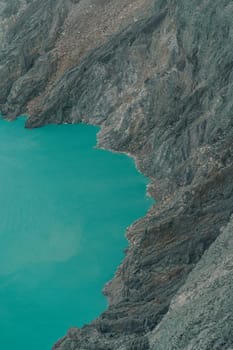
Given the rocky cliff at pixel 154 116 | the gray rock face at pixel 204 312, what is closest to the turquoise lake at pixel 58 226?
the rocky cliff at pixel 154 116

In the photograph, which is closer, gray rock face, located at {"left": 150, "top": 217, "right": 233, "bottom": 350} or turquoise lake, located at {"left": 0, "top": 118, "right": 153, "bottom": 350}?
gray rock face, located at {"left": 150, "top": 217, "right": 233, "bottom": 350}

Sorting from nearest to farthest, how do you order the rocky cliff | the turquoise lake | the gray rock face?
the gray rock face, the rocky cliff, the turquoise lake

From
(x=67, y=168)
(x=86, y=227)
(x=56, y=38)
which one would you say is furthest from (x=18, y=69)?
(x=86, y=227)

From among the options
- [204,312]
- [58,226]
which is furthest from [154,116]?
[204,312]

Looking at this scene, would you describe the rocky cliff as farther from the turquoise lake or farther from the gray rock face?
the turquoise lake

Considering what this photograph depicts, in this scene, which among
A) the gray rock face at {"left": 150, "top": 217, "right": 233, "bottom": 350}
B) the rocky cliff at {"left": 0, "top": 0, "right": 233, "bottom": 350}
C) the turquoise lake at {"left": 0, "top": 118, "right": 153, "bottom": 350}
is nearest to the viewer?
the gray rock face at {"left": 150, "top": 217, "right": 233, "bottom": 350}

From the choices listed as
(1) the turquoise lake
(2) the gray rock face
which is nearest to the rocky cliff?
(2) the gray rock face

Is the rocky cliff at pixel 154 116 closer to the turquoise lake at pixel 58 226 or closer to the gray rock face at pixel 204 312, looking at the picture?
the gray rock face at pixel 204 312
